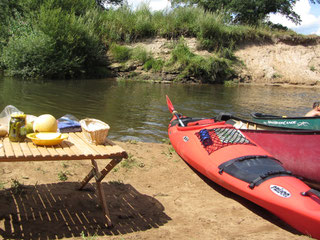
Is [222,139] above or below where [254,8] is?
below

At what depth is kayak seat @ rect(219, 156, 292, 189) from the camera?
3717 millimetres

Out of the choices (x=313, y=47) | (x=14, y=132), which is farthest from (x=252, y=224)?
(x=313, y=47)

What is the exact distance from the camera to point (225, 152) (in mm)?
4363

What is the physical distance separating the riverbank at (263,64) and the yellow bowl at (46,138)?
1659 centimetres

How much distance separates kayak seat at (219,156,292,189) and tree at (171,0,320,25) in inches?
924

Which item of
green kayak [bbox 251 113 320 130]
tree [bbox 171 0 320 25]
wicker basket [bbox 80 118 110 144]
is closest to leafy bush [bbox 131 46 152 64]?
tree [bbox 171 0 320 25]

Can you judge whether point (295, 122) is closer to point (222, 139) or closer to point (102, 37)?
point (222, 139)

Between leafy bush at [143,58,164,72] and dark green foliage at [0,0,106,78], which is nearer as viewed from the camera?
dark green foliage at [0,0,106,78]

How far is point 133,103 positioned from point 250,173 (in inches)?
328

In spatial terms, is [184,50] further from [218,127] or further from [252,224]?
[252,224]

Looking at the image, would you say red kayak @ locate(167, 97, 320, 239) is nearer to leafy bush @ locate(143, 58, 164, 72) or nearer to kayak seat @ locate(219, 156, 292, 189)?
kayak seat @ locate(219, 156, 292, 189)

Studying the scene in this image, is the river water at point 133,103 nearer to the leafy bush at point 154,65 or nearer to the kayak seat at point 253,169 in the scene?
the kayak seat at point 253,169

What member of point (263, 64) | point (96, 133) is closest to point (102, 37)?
point (263, 64)

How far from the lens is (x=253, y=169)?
12.7ft
